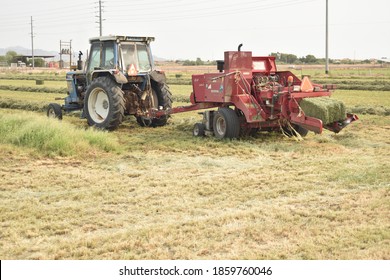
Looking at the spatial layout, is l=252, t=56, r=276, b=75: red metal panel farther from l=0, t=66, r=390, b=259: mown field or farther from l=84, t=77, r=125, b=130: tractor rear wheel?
l=84, t=77, r=125, b=130: tractor rear wheel

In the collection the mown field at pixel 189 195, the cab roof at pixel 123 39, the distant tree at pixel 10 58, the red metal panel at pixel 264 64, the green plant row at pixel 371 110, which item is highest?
the distant tree at pixel 10 58

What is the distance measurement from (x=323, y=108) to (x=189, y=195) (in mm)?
4449

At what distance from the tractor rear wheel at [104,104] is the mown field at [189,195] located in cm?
86

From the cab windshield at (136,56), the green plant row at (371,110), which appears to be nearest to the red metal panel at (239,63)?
the cab windshield at (136,56)

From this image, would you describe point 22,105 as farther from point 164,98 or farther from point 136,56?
point 164,98

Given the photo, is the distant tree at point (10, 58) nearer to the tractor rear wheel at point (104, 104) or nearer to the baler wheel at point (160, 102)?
the baler wheel at point (160, 102)

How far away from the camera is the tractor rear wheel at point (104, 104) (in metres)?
12.6

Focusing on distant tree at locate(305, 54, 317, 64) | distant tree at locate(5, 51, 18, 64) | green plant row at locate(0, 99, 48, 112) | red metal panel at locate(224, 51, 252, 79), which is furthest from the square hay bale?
Result: distant tree at locate(5, 51, 18, 64)

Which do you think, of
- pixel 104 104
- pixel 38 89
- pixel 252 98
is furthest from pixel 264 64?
pixel 38 89

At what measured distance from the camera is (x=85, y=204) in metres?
6.64

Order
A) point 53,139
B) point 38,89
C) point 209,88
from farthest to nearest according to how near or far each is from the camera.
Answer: point 38,89
point 209,88
point 53,139

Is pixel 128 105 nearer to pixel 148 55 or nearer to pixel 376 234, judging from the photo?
pixel 148 55

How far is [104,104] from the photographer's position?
1343 cm
